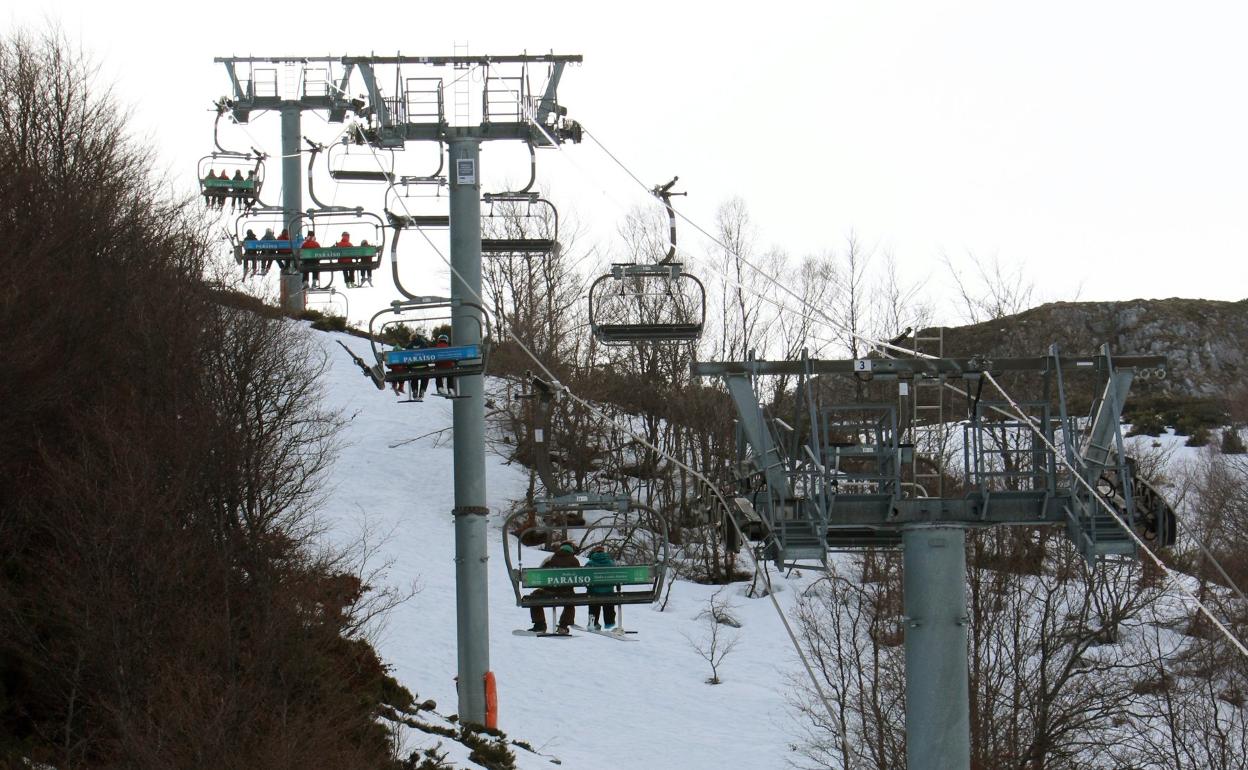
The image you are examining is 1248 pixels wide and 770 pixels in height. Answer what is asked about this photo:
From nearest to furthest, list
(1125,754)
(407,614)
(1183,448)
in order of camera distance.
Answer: (1125,754) < (407,614) < (1183,448)

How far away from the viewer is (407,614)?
32.2 meters

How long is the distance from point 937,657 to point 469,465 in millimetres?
6879

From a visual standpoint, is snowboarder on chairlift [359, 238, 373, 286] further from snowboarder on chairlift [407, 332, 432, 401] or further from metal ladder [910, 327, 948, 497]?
metal ladder [910, 327, 948, 497]

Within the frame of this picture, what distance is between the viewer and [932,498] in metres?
14.7

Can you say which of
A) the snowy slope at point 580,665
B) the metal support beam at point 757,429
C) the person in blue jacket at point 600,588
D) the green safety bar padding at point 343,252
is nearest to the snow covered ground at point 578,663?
the snowy slope at point 580,665

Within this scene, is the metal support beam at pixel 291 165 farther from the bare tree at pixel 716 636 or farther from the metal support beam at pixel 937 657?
the metal support beam at pixel 937 657

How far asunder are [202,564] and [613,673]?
38.9ft

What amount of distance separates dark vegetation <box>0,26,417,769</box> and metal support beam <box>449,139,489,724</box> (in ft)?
5.60

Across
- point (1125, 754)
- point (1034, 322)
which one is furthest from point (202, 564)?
point (1034, 322)

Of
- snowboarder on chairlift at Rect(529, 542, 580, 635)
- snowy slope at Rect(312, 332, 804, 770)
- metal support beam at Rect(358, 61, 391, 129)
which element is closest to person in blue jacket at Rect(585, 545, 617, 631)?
snowboarder on chairlift at Rect(529, 542, 580, 635)

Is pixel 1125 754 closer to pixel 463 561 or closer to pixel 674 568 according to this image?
pixel 674 568

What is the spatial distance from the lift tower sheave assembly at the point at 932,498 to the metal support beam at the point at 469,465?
5.24m

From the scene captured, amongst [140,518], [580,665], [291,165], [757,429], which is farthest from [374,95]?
[291,165]

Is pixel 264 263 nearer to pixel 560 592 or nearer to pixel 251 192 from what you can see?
pixel 251 192
